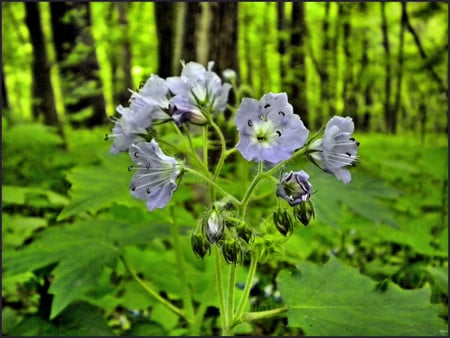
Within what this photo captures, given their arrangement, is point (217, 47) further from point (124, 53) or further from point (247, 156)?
point (124, 53)

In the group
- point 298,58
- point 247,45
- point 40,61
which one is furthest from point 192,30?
point 247,45

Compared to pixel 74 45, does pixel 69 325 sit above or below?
below

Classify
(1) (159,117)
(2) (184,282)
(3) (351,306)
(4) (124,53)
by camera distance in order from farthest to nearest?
(4) (124,53), (2) (184,282), (3) (351,306), (1) (159,117)

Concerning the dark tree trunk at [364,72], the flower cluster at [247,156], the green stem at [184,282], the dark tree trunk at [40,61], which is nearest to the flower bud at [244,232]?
the flower cluster at [247,156]

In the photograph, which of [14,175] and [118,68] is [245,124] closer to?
[14,175]

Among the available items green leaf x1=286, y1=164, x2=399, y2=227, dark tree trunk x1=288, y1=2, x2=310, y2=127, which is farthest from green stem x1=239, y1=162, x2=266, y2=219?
dark tree trunk x1=288, y1=2, x2=310, y2=127

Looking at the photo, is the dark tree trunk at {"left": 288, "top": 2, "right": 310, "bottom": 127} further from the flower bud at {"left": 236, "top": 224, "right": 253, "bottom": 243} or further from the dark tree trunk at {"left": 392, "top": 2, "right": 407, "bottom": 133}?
the flower bud at {"left": 236, "top": 224, "right": 253, "bottom": 243}
